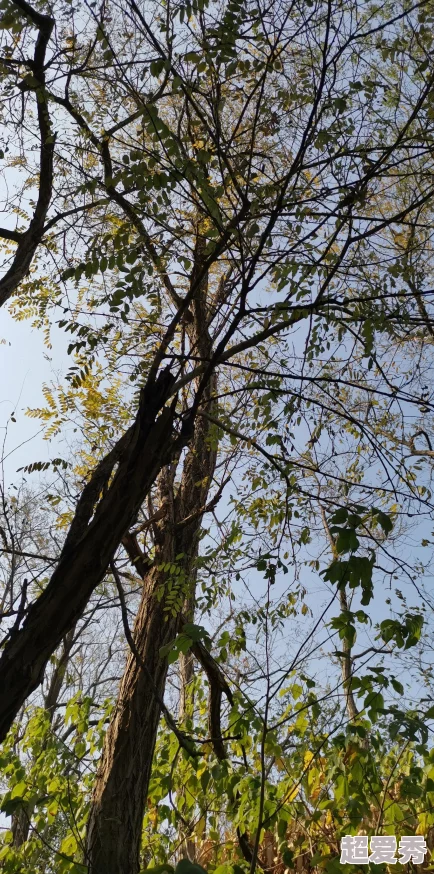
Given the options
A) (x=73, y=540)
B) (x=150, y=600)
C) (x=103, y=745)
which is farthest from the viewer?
(x=150, y=600)

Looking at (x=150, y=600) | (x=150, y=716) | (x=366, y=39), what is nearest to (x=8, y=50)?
(x=366, y=39)

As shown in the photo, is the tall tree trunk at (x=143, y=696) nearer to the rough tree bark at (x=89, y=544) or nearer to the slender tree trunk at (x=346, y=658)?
the rough tree bark at (x=89, y=544)

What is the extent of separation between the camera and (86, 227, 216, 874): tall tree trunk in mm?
3344

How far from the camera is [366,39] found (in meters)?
3.17

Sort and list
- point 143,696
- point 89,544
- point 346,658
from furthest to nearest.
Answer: point 143,696
point 346,658
point 89,544

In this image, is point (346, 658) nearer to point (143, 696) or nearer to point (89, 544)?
point (89, 544)

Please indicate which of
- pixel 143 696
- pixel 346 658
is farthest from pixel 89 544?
pixel 143 696

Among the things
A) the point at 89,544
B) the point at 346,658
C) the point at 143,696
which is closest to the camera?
the point at 89,544

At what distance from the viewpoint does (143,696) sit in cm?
394

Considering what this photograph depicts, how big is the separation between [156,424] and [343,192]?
1542 millimetres

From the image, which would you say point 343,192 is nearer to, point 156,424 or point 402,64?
point 402,64

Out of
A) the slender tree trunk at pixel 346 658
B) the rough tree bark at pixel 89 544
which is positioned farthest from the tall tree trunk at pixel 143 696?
the slender tree trunk at pixel 346 658

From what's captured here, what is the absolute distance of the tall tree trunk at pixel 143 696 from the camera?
132 inches

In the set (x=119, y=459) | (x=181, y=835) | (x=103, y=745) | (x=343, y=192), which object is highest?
(x=343, y=192)
